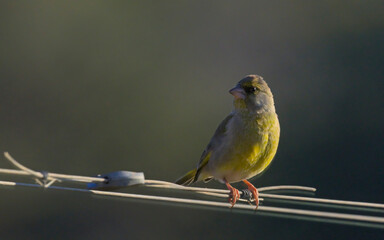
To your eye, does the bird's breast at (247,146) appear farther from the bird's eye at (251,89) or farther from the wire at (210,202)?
the wire at (210,202)

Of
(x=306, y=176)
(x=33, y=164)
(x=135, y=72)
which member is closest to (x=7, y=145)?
(x=33, y=164)

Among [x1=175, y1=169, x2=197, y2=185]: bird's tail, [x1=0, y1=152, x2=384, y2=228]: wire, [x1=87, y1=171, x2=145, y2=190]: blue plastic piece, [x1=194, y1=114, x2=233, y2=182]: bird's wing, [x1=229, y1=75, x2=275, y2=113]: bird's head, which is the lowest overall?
[x1=0, y1=152, x2=384, y2=228]: wire

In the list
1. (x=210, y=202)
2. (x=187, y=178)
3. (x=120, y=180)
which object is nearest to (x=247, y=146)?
(x=187, y=178)

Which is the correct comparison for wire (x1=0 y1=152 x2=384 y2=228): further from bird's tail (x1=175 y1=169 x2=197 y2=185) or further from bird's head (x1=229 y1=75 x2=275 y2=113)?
bird's tail (x1=175 y1=169 x2=197 y2=185)

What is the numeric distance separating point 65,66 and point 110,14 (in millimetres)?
3280

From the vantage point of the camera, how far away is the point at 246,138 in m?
2.54

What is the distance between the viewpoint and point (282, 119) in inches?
433

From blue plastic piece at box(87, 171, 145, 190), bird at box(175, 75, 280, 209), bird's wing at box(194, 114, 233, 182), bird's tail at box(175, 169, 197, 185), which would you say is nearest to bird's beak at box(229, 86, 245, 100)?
bird at box(175, 75, 280, 209)

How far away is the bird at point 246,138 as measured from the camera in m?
2.52

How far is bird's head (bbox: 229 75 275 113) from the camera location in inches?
103

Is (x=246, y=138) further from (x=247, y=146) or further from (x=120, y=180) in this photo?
(x=120, y=180)

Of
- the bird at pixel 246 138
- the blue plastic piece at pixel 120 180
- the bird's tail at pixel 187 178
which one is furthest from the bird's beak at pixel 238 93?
the blue plastic piece at pixel 120 180

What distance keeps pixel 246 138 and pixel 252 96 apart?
201mm

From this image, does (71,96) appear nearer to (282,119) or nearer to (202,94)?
(202,94)
